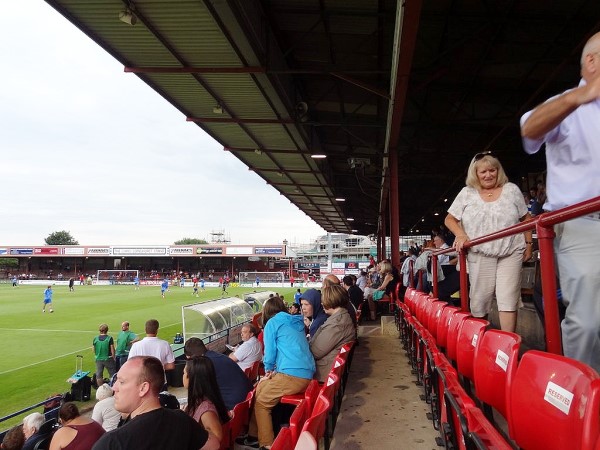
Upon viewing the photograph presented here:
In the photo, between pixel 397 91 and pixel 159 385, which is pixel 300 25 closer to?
pixel 397 91

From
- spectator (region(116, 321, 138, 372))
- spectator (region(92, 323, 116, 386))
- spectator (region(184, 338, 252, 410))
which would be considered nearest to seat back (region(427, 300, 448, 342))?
spectator (region(184, 338, 252, 410))

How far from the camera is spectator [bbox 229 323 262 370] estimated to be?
19.8ft

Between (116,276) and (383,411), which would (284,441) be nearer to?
(383,411)

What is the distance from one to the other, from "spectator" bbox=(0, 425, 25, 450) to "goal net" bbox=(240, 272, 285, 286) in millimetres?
43174

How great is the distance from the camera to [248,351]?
6074mm

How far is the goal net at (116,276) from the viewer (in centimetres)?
5434

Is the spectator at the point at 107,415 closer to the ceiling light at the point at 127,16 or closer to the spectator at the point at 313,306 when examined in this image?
the spectator at the point at 313,306

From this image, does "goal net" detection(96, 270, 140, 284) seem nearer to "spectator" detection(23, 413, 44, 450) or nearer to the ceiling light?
"spectator" detection(23, 413, 44, 450)

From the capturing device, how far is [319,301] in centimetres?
516

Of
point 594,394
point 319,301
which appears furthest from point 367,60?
point 594,394

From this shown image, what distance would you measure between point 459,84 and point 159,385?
29.1 feet

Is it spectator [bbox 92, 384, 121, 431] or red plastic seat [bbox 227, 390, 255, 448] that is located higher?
red plastic seat [bbox 227, 390, 255, 448]

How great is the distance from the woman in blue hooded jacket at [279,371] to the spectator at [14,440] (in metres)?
3.03

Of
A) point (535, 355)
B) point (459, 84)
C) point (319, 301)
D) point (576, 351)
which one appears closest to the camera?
point (535, 355)
